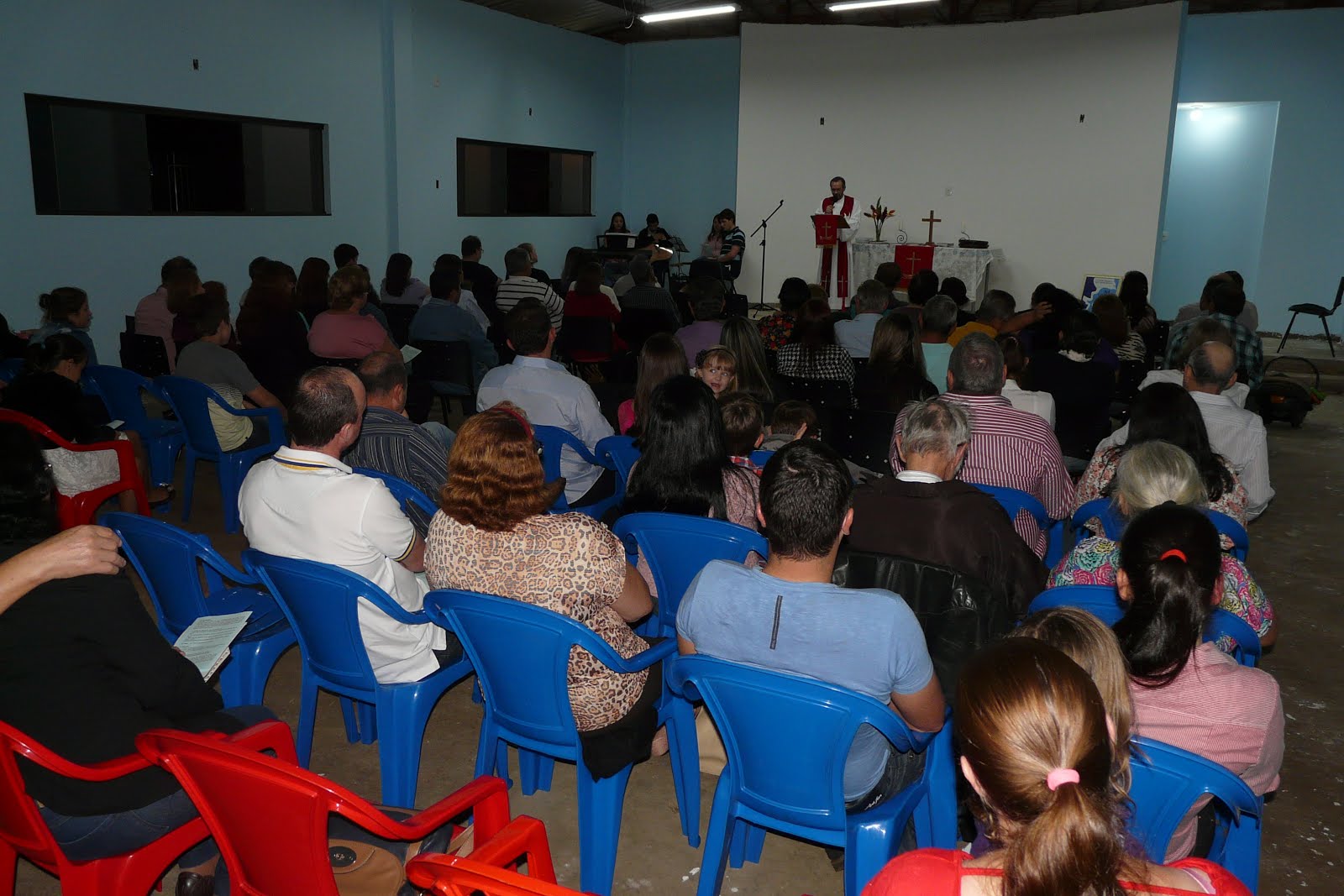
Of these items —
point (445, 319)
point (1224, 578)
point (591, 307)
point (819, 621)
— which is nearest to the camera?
point (819, 621)

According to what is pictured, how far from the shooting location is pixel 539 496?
2.17 metres

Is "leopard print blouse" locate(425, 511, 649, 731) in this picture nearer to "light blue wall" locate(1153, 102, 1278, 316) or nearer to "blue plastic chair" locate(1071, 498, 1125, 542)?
"blue plastic chair" locate(1071, 498, 1125, 542)

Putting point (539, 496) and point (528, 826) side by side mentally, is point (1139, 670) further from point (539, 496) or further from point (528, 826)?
point (539, 496)

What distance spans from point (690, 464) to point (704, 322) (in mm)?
2873

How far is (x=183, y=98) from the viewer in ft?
27.3

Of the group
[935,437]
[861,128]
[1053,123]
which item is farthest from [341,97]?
[935,437]

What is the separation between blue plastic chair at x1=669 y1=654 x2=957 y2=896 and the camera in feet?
5.72

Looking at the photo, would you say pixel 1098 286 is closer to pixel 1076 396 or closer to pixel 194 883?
pixel 1076 396

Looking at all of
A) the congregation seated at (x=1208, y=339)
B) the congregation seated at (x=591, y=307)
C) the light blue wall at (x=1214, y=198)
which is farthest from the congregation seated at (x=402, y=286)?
the light blue wall at (x=1214, y=198)

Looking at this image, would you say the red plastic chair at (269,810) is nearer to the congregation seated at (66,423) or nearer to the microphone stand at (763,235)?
the congregation seated at (66,423)

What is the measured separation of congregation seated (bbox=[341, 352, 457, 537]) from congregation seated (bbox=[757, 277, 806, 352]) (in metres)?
2.57

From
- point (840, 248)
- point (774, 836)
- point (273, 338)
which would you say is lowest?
point (774, 836)

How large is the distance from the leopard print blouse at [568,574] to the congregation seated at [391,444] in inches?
43.5

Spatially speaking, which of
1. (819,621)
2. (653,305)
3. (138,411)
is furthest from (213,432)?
(819,621)
